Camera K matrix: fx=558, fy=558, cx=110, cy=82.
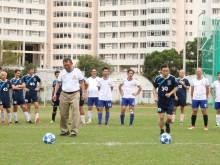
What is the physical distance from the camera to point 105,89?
2355 centimetres

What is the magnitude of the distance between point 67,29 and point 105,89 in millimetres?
88007

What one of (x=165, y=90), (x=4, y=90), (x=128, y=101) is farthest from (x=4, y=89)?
(x=165, y=90)

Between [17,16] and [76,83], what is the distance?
9118cm

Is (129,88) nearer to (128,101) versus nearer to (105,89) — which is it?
(128,101)

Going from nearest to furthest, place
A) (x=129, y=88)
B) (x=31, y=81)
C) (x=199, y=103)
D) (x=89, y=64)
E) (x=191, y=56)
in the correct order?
(x=199, y=103)
(x=129, y=88)
(x=31, y=81)
(x=191, y=56)
(x=89, y=64)

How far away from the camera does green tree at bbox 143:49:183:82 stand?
88.9m

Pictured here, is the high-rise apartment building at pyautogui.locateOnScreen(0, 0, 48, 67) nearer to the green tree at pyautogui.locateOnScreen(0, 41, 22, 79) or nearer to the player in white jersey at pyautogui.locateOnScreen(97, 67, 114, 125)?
the green tree at pyautogui.locateOnScreen(0, 41, 22, 79)

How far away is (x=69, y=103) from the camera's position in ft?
57.4

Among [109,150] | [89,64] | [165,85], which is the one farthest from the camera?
[89,64]

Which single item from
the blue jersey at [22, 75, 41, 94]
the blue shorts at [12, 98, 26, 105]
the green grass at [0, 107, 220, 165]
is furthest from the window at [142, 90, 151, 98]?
the green grass at [0, 107, 220, 165]

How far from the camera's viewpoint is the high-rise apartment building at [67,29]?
362 ft

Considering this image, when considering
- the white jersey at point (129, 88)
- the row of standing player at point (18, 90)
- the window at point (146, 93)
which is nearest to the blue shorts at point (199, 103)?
the white jersey at point (129, 88)

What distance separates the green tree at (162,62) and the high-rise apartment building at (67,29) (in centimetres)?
2314

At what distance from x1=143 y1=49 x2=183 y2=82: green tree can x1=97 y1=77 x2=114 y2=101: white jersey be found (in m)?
65.3
